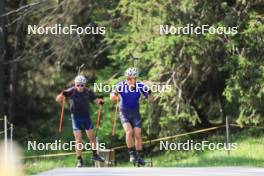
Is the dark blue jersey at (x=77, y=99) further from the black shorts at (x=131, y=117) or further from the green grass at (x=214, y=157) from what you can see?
the green grass at (x=214, y=157)

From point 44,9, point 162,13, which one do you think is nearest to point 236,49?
point 162,13

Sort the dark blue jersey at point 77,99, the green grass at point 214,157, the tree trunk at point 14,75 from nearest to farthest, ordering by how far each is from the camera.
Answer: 1. the dark blue jersey at point 77,99
2. the green grass at point 214,157
3. the tree trunk at point 14,75

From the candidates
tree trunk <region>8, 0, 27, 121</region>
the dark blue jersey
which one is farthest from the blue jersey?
tree trunk <region>8, 0, 27, 121</region>

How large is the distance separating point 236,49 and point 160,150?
4286 mm

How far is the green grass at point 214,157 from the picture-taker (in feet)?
42.0

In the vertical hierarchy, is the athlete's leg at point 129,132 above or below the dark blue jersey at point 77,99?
below

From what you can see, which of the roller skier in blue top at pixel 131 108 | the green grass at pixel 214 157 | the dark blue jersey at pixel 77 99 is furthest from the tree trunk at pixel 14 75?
the roller skier in blue top at pixel 131 108

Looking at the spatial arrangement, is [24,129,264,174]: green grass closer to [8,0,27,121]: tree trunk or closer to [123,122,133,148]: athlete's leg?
[123,122,133,148]: athlete's leg

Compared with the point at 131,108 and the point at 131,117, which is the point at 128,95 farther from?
the point at 131,117

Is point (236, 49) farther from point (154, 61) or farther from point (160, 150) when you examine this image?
point (160, 150)

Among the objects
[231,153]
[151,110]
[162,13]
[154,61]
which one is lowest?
[231,153]

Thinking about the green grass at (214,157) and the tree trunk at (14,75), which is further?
the tree trunk at (14,75)

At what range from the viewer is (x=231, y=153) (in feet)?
47.3

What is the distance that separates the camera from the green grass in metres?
12.8
